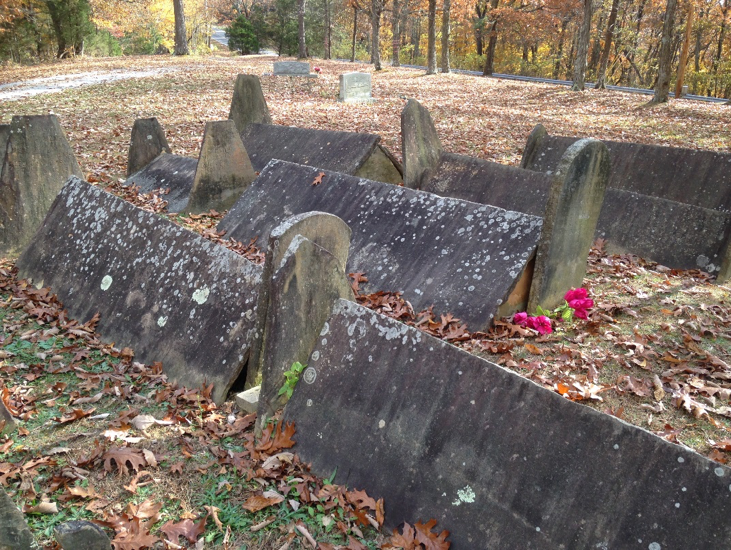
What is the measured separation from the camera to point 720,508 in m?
2.53

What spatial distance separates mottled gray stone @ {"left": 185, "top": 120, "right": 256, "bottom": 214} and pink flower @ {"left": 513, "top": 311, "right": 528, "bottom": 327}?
216 inches

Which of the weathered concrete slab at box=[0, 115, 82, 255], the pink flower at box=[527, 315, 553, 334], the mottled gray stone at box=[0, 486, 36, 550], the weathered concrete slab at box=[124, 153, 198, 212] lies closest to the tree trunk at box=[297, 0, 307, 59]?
the weathered concrete slab at box=[124, 153, 198, 212]

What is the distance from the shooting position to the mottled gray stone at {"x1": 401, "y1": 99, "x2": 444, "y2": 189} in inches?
352

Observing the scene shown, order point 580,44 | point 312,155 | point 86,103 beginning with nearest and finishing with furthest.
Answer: point 312,155
point 86,103
point 580,44

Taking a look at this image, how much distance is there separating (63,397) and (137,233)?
1.87m

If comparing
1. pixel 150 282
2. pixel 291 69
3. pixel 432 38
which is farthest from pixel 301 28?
pixel 150 282

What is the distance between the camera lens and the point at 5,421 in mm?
4152

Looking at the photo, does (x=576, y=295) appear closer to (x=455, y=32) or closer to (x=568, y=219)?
(x=568, y=219)

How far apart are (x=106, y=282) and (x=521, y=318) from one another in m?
4.06

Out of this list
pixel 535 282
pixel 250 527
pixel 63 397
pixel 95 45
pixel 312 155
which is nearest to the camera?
pixel 250 527

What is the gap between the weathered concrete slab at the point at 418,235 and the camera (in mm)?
5789

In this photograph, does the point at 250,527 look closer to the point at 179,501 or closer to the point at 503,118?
the point at 179,501

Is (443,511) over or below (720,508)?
below

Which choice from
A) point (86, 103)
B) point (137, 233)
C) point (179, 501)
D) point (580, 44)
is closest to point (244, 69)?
point (86, 103)
